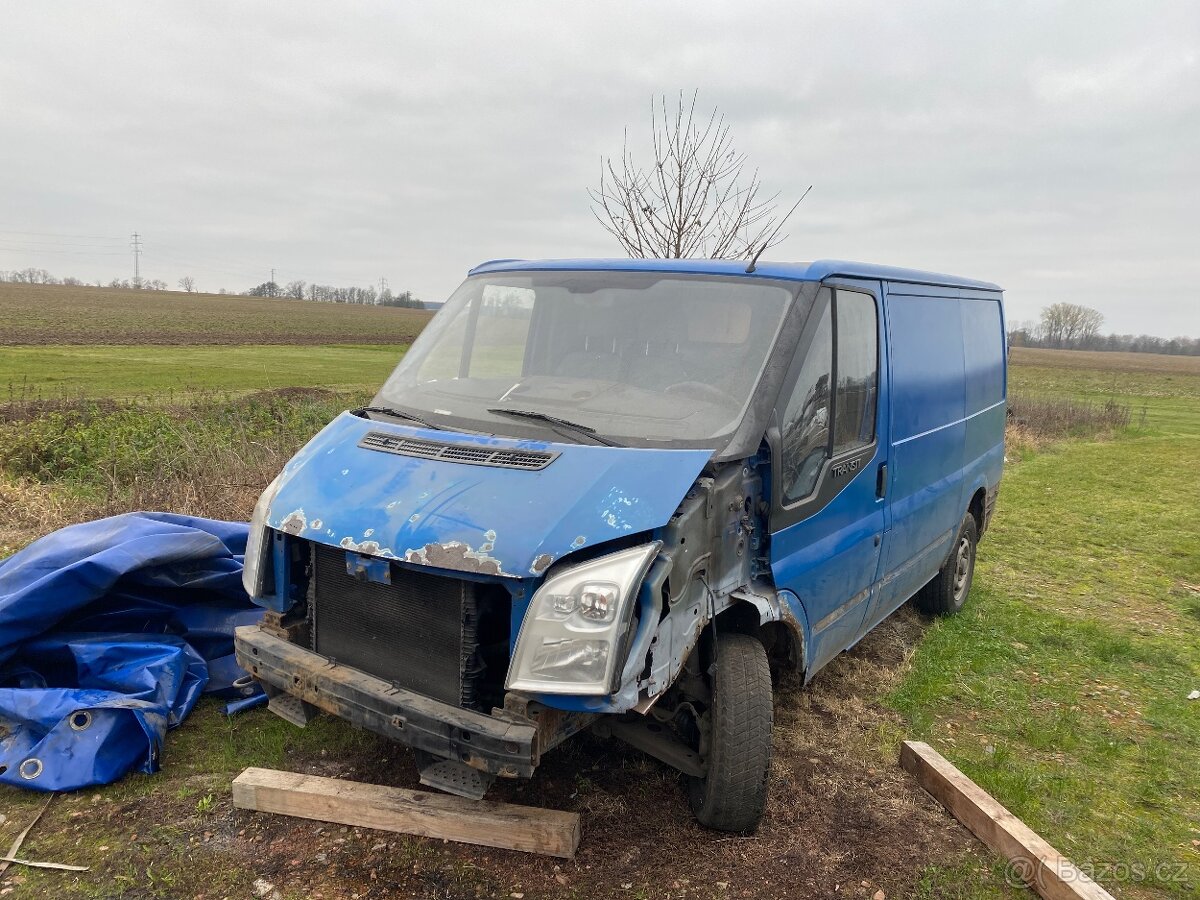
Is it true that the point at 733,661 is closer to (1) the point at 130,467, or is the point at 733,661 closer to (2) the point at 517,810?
(2) the point at 517,810

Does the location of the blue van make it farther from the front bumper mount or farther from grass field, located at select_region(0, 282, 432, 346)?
grass field, located at select_region(0, 282, 432, 346)

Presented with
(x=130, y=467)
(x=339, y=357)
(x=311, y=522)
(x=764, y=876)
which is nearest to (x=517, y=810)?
(x=764, y=876)

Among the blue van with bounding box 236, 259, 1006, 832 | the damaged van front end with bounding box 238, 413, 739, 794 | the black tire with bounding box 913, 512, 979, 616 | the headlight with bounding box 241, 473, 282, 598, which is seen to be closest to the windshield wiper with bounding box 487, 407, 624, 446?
the blue van with bounding box 236, 259, 1006, 832

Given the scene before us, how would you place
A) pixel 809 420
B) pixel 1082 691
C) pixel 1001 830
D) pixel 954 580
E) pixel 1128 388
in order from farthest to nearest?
pixel 1128 388
pixel 954 580
pixel 1082 691
pixel 809 420
pixel 1001 830

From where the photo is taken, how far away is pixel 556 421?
3.35 meters

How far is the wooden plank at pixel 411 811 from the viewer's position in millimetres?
3043

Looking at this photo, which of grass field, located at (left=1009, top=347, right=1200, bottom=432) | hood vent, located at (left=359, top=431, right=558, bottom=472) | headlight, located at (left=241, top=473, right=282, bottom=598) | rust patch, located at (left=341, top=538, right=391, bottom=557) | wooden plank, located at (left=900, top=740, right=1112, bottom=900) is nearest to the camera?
rust patch, located at (left=341, top=538, right=391, bottom=557)

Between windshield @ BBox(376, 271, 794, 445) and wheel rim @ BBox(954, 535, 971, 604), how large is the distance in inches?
136

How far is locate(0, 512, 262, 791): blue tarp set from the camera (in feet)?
11.4

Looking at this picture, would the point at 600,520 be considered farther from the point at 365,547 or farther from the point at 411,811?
the point at 411,811

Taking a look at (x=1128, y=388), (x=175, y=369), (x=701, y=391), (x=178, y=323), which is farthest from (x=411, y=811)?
(x=1128, y=388)

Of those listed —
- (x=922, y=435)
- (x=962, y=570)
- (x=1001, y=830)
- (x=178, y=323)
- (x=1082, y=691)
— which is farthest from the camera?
(x=178, y=323)

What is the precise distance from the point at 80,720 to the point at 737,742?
109 inches

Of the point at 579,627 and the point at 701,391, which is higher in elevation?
the point at 701,391
